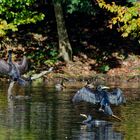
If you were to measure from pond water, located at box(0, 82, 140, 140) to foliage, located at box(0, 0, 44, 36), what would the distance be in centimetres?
1010

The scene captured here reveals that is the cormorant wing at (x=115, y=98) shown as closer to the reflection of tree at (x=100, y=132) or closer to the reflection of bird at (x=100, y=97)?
the reflection of bird at (x=100, y=97)

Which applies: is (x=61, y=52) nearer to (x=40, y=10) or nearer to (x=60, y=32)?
(x=60, y=32)

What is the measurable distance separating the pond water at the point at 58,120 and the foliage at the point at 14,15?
10098 mm

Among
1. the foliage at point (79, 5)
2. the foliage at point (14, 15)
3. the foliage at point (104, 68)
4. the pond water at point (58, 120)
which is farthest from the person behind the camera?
the foliage at point (104, 68)

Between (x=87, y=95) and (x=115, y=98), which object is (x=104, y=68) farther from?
(x=87, y=95)

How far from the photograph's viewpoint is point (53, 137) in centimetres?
1658

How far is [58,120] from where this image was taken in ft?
64.8

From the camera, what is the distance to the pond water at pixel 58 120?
16938 mm

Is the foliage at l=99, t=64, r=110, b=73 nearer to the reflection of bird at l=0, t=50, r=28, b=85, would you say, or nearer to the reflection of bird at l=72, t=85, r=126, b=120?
the reflection of bird at l=72, t=85, r=126, b=120

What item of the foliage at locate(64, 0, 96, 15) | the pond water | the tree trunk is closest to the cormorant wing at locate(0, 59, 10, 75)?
the pond water

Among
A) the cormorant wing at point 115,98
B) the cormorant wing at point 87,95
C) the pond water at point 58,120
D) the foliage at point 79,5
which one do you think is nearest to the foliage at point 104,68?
the foliage at point 79,5

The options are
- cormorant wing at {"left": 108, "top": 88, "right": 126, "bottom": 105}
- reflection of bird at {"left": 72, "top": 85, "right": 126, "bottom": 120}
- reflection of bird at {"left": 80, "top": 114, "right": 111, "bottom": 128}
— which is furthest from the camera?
cormorant wing at {"left": 108, "top": 88, "right": 126, "bottom": 105}

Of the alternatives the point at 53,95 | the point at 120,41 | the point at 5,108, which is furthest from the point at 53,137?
the point at 120,41

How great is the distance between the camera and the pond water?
16938 millimetres
